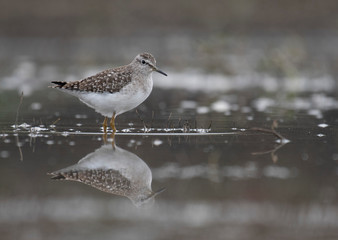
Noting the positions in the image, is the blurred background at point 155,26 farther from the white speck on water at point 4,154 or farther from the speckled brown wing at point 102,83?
the white speck on water at point 4,154

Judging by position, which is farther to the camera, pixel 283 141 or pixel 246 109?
pixel 246 109

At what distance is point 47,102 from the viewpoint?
14742 millimetres

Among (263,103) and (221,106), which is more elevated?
(263,103)

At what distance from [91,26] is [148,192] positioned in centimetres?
2325

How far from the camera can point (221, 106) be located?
552 inches

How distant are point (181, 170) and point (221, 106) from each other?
6128 mm

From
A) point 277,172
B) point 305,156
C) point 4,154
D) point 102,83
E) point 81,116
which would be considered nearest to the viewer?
point 277,172

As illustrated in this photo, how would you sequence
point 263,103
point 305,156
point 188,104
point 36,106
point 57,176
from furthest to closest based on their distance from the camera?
point 263,103
point 188,104
point 36,106
point 305,156
point 57,176

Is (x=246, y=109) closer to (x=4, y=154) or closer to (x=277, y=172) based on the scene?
(x=277, y=172)

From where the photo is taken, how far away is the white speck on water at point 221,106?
44.7ft

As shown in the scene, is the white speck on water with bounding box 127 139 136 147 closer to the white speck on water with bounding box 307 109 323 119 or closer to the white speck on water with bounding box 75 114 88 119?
the white speck on water with bounding box 75 114 88 119

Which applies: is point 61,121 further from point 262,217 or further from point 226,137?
point 262,217

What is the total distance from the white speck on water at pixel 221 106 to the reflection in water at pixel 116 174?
16.5ft

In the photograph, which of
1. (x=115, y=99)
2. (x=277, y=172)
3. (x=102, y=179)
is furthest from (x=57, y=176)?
(x=115, y=99)
